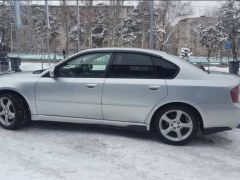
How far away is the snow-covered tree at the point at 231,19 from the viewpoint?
18264 millimetres

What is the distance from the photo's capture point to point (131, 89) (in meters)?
4.41

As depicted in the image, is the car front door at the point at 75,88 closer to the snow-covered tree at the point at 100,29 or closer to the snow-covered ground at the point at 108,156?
the snow-covered ground at the point at 108,156

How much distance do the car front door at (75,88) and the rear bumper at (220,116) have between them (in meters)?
1.65

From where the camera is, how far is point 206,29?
25.0m

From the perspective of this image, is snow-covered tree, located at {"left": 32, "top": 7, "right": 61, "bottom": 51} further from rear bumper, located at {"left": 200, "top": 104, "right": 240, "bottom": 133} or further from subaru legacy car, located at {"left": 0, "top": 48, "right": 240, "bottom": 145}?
rear bumper, located at {"left": 200, "top": 104, "right": 240, "bottom": 133}

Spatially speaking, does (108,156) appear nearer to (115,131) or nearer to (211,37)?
(115,131)

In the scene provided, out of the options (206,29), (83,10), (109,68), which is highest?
(83,10)

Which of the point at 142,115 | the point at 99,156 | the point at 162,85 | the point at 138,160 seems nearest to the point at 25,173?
the point at 99,156

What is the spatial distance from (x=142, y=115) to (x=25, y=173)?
6.29 ft

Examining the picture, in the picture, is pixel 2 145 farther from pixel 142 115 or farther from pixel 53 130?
pixel 142 115

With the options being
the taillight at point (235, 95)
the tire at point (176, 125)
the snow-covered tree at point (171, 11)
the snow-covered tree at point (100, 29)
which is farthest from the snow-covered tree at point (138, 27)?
the taillight at point (235, 95)

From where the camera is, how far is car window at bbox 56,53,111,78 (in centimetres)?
466

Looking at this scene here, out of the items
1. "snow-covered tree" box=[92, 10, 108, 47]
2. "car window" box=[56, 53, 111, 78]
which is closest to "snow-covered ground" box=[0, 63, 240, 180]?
"car window" box=[56, 53, 111, 78]

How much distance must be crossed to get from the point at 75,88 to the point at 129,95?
899 millimetres
